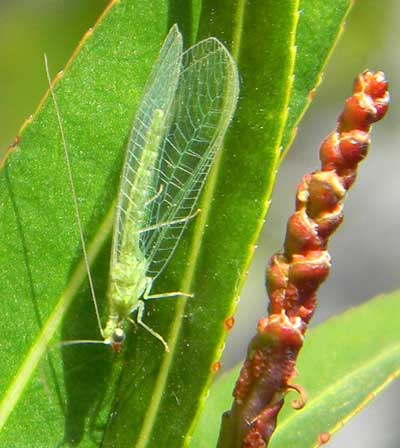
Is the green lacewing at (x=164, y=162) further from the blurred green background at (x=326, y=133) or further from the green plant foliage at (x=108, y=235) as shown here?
the blurred green background at (x=326, y=133)

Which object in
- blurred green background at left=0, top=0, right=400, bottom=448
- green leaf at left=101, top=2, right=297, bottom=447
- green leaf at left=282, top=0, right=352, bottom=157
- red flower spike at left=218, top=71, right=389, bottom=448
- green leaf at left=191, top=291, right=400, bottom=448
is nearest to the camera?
red flower spike at left=218, top=71, right=389, bottom=448

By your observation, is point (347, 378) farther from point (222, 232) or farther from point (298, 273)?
point (298, 273)

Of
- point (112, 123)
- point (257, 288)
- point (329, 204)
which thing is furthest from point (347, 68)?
point (329, 204)

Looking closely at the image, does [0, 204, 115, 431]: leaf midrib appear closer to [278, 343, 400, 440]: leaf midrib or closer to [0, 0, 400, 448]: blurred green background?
[278, 343, 400, 440]: leaf midrib

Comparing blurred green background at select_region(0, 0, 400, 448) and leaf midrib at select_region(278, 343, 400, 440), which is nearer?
leaf midrib at select_region(278, 343, 400, 440)

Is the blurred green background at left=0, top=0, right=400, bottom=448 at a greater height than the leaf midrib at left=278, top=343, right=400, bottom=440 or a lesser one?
greater

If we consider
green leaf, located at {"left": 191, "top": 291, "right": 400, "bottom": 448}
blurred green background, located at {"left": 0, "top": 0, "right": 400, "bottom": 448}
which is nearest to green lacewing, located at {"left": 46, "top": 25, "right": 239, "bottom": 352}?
green leaf, located at {"left": 191, "top": 291, "right": 400, "bottom": 448}

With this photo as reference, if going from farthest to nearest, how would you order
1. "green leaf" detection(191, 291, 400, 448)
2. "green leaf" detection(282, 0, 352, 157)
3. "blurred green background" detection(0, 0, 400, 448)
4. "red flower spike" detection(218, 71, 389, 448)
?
"blurred green background" detection(0, 0, 400, 448) → "green leaf" detection(191, 291, 400, 448) → "green leaf" detection(282, 0, 352, 157) → "red flower spike" detection(218, 71, 389, 448)
